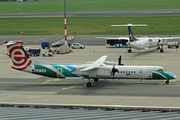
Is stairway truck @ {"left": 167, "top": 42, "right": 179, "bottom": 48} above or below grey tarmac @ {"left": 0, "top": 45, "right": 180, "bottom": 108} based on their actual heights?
above

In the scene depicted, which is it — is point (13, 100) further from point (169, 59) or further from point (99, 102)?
point (169, 59)

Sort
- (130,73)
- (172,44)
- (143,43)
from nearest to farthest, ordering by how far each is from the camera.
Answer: (130,73) → (143,43) → (172,44)

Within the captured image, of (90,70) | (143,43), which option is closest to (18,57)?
(90,70)

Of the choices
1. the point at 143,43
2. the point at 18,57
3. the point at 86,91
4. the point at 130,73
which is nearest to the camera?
the point at 86,91

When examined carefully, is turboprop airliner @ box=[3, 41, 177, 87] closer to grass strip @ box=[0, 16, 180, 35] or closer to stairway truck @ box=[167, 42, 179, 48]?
stairway truck @ box=[167, 42, 179, 48]

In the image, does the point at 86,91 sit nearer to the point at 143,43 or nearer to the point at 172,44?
the point at 143,43

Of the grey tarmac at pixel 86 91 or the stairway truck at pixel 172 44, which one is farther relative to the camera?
the stairway truck at pixel 172 44

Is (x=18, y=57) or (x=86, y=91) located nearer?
(x=86, y=91)

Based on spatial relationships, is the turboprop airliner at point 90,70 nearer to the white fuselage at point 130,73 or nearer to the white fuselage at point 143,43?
the white fuselage at point 130,73

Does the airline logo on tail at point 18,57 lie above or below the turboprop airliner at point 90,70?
above

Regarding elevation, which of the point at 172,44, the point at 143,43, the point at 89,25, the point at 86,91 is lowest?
the point at 86,91

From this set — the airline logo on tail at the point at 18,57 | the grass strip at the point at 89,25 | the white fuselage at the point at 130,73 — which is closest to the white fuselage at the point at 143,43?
the white fuselage at the point at 130,73

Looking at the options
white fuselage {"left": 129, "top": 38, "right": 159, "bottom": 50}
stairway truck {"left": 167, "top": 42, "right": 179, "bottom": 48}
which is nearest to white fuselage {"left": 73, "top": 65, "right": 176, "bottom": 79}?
white fuselage {"left": 129, "top": 38, "right": 159, "bottom": 50}

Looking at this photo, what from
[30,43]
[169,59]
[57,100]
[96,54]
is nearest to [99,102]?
[57,100]
